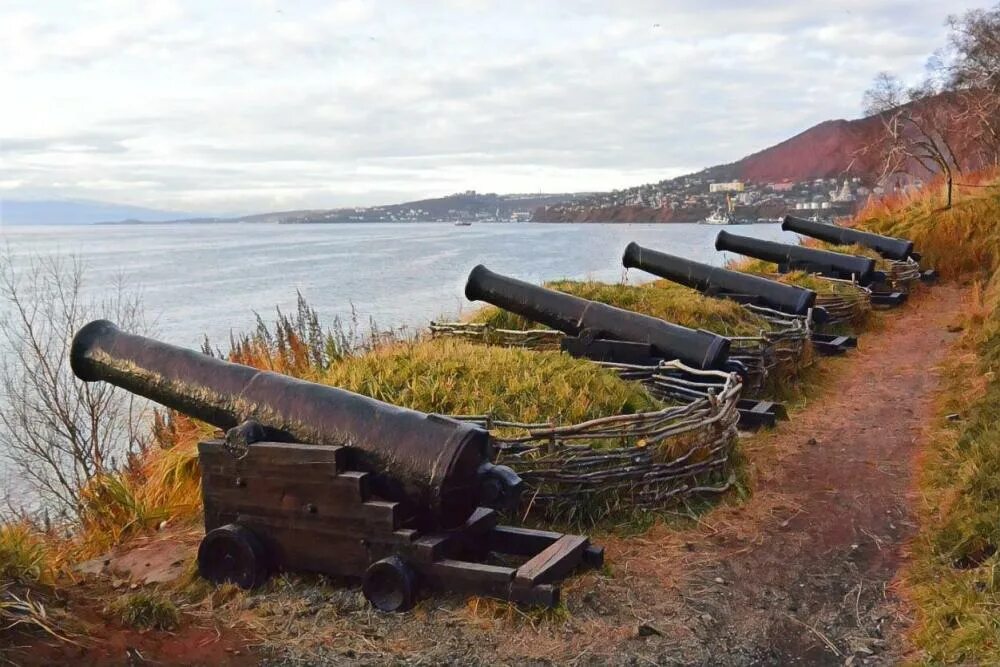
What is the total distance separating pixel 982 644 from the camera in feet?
11.1

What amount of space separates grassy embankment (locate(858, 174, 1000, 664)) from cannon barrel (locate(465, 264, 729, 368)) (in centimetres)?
177

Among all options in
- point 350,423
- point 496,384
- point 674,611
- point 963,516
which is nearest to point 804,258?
point 496,384

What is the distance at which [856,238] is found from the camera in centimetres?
1630

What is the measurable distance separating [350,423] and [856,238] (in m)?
14.2

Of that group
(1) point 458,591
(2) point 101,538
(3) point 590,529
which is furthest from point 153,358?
(3) point 590,529

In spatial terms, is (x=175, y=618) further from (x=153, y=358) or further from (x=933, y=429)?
(x=933, y=429)

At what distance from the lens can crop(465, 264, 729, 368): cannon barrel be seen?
722cm

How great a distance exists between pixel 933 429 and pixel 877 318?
21.4 feet

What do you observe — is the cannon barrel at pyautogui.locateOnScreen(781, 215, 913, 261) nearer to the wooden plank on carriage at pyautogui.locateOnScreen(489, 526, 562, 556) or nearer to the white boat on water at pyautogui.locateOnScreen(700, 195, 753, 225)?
the wooden plank on carriage at pyautogui.locateOnScreen(489, 526, 562, 556)

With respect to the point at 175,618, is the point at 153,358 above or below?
above

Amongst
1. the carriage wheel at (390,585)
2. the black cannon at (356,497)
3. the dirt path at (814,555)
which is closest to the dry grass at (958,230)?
the dirt path at (814,555)

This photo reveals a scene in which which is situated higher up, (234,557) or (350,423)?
(350,423)

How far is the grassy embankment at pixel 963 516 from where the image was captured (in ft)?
11.7

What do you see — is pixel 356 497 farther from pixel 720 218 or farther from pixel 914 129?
pixel 720 218
